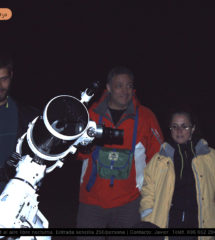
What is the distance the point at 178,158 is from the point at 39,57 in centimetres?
531

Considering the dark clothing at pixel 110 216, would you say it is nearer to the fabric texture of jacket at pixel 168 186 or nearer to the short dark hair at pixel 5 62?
the fabric texture of jacket at pixel 168 186

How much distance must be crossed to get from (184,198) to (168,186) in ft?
0.61

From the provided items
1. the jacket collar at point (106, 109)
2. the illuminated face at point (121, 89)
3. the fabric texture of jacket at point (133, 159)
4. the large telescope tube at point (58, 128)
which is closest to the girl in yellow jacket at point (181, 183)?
the fabric texture of jacket at point (133, 159)

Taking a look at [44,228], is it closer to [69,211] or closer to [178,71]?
[69,211]

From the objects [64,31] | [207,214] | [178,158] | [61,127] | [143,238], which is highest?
[64,31]

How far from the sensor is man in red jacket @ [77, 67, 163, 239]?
2.67m

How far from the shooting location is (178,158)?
104 inches

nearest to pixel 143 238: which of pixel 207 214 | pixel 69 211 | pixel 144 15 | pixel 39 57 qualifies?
pixel 207 214

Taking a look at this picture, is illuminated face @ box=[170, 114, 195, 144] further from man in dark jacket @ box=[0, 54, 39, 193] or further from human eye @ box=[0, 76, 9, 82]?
human eye @ box=[0, 76, 9, 82]

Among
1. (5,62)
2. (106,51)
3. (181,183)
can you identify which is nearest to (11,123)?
(5,62)

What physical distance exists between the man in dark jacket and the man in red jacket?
695 millimetres

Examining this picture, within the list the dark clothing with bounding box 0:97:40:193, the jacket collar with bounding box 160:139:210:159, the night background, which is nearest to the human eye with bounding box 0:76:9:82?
the dark clothing with bounding box 0:97:40:193

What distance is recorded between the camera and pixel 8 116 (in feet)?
7.21

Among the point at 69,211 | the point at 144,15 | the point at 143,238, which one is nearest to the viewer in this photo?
the point at 143,238
